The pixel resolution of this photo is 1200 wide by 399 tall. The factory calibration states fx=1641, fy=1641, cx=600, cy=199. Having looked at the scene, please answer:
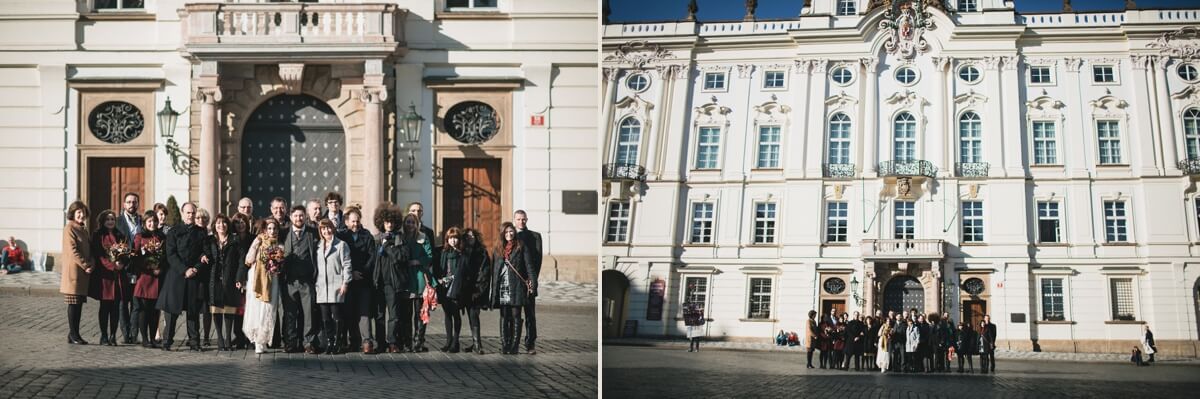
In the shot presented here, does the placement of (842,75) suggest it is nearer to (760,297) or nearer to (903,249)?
(903,249)

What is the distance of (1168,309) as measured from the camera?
7703 mm

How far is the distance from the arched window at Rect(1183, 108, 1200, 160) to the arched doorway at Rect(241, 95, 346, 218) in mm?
13468

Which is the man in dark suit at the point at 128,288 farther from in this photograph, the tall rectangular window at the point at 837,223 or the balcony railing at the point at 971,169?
the balcony railing at the point at 971,169

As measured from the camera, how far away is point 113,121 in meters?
17.8

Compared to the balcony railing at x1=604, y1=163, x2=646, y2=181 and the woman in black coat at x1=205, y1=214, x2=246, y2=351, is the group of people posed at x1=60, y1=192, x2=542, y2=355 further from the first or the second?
the balcony railing at x1=604, y1=163, x2=646, y2=181

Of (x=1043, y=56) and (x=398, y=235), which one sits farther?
(x=398, y=235)

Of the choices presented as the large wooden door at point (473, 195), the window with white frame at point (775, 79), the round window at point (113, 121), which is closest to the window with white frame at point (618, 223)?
the window with white frame at point (775, 79)

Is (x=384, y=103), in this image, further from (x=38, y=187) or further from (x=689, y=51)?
(x=689, y=51)

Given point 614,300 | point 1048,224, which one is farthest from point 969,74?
point 614,300

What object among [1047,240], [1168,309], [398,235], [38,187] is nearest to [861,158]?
[1047,240]

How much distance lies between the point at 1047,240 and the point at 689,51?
2026 mm

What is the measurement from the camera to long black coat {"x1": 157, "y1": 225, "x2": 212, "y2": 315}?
12.5 meters

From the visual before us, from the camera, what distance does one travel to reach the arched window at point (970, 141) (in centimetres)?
796

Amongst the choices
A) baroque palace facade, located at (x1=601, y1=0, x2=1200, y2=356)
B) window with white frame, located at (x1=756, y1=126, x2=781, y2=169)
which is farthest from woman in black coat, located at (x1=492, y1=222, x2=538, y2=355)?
window with white frame, located at (x1=756, y1=126, x2=781, y2=169)
